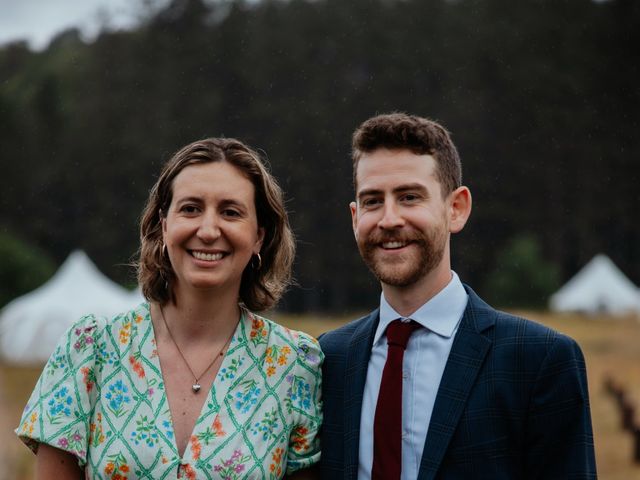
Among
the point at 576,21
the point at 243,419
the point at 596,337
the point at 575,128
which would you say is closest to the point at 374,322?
the point at 243,419

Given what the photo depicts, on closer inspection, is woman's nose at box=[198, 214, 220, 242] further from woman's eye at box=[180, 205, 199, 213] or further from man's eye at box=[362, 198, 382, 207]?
man's eye at box=[362, 198, 382, 207]

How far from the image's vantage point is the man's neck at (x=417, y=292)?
3094 millimetres

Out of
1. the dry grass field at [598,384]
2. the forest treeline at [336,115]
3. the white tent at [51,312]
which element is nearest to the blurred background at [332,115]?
the forest treeline at [336,115]

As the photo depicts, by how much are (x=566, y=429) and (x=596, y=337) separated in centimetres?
2746

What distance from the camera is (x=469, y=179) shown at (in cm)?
4256

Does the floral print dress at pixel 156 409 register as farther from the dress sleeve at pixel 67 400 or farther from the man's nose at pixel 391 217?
the man's nose at pixel 391 217

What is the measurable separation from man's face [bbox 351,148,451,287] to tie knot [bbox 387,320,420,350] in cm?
13

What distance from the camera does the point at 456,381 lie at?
9.62ft

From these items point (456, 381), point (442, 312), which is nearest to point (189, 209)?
point (442, 312)

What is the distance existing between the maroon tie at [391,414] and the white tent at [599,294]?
30.7 m

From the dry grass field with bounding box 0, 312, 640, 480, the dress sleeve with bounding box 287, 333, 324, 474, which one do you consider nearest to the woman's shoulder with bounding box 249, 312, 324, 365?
the dress sleeve with bounding box 287, 333, 324, 474

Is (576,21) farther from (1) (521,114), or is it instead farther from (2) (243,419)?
(2) (243,419)

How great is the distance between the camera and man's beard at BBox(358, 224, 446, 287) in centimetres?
303

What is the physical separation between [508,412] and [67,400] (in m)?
1.37
